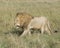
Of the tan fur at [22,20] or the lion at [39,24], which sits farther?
the lion at [39,24]

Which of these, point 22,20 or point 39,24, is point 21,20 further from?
point 39,24

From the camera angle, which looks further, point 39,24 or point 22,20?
point 39,24

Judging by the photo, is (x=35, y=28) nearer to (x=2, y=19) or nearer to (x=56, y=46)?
(x=56, y=46)

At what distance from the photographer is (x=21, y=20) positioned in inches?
392

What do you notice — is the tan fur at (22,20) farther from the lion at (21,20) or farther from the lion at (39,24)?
the lion at (39,24)

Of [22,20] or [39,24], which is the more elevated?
[22,20]

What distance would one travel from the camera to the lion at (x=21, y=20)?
389 inches

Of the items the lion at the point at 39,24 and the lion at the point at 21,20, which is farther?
the lion at the point at 39,24

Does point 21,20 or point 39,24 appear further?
point 39,24

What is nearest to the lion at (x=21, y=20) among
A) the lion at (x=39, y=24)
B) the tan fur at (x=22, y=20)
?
the tan fur at (x=22, y=20)

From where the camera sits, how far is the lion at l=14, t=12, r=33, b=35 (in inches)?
389

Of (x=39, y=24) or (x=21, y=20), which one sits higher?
(x=21, y=20)

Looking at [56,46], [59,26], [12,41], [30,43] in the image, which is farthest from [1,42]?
[59,26]

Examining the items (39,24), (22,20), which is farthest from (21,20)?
(39,24)
